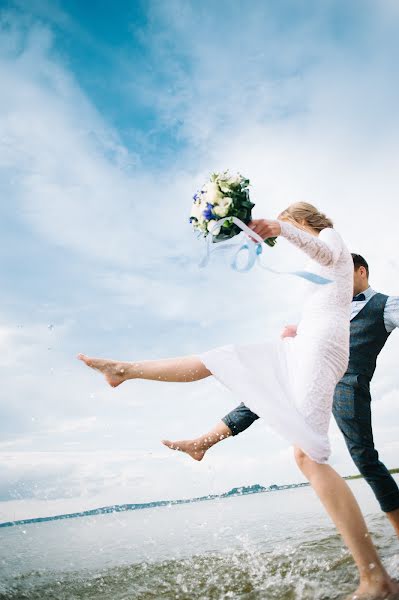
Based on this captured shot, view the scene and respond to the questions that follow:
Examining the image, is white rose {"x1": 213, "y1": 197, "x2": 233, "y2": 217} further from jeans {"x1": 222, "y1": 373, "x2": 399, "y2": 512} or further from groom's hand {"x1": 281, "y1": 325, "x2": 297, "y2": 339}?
jeans {"x1": 222, "y1": 373, "x2": 399, "y2": 512}

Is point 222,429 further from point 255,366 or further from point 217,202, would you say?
point 217,202

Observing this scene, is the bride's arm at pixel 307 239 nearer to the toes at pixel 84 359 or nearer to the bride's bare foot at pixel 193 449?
the toes at pixel 84 359

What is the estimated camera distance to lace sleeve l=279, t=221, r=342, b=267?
8.38 feet

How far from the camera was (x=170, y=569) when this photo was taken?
167 inches

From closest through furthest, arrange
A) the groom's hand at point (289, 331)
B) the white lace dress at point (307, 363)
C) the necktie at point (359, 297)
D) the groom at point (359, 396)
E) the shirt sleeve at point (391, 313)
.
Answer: the white lace dress at point (307, 363) < the groom's hand at point (289, 331) < the groom at point (359, 396) < the shirt sleeve at point (391, 313) < the necktie at point (359, 297)

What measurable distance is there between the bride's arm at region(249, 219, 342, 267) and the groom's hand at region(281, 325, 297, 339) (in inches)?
30.3

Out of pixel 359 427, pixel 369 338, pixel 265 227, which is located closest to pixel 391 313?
pixel 369 338

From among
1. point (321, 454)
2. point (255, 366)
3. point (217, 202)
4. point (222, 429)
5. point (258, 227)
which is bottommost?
point (321, 454)

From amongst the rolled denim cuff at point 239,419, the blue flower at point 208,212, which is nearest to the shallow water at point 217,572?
the rolled denim cuff at point 239,419

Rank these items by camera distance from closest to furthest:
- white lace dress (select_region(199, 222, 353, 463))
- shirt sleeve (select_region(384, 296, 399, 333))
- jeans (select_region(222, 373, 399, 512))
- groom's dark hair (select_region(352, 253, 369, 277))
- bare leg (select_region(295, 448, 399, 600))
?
bare leg (select_region(295, 448, 399, 600)) < white lace dress (select_region(199, 222, 353, 463)) < jeans (select_region(222, 373, 399, 512)) < shirt sleeve (select_region(384, 296, 399, 333)) < groom's dark hair (select_region(352, 253, 369, 277))

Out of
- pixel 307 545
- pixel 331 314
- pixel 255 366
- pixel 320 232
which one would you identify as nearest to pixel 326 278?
pixel 331 314

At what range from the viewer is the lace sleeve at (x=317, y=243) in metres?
2.55

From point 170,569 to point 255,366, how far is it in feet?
8.40

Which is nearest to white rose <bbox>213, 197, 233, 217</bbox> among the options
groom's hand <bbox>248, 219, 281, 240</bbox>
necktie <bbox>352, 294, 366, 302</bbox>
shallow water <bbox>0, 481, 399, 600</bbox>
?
groom's hand <bbox>248, 219, 281, 240</bbox>
